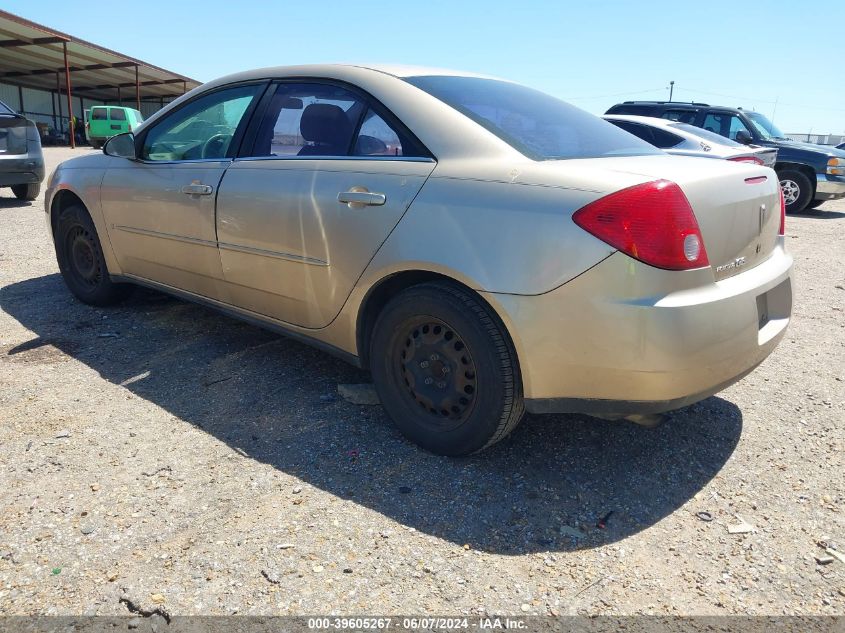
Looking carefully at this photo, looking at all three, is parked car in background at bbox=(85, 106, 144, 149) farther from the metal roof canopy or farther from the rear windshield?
the rear windshield

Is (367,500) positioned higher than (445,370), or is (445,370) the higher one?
(445,370)

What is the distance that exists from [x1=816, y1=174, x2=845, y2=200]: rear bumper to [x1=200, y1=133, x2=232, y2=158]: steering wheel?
11.8 meters

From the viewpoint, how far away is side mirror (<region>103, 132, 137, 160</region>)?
4039 millimetres

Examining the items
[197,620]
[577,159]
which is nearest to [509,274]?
[577,159]

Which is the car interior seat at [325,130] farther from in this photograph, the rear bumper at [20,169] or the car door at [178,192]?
the rear bumper at [20,169]

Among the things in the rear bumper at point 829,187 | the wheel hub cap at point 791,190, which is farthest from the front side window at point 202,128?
the rear bumper at point 829,187

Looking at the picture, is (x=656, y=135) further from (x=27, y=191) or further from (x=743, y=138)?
(x=27, y=191)

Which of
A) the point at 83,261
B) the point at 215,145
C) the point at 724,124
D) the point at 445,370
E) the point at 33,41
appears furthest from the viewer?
the point at 33,41

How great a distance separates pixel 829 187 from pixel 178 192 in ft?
39.5

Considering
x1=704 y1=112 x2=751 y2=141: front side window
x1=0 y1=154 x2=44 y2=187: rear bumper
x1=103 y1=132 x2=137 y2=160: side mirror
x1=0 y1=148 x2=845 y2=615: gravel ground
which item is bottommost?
x1=0 y1=148 x2=845 y2=615: gravel ground

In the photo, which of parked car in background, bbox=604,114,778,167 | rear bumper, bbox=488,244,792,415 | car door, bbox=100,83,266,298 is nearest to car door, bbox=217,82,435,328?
car door, bbox=100,83,266,298

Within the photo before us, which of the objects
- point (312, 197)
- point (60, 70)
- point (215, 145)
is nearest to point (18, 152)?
point (215, 145)

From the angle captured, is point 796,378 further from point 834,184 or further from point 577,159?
point 834,184

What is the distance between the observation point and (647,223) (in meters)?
2.18
